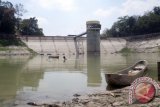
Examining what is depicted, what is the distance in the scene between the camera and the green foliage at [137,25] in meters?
112

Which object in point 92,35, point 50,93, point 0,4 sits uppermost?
point 0,4

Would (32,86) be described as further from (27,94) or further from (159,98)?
(159,98)

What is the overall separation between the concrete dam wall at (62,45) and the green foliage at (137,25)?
27.6 ft

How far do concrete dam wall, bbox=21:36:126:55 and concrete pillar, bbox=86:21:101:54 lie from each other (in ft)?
11.3

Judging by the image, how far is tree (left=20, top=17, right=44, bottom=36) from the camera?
109438 mm

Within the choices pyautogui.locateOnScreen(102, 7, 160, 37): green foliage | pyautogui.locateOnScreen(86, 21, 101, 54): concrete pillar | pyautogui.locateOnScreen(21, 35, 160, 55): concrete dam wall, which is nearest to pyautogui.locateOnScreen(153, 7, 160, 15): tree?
pyautogui.locateOnScreen(102, 7, 160, 37): green foliage

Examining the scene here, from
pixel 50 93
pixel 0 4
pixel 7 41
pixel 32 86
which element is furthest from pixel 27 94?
pixel 0 4

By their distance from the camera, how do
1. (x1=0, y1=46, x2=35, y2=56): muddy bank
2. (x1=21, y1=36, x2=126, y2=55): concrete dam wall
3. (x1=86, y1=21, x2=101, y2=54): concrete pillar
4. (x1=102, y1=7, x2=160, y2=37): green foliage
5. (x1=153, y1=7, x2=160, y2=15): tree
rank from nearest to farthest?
(x1=0, y1=46, x2=35, y2=56): muddy bank < (x1=21, y1=36, x2=126, y2=55): concrete dam wall < (x1=86, y1=21, x2=101, y2=54): concrete pillar < (x1=102, y1=7, x2=160, y2=37): green foliage < (x1=153, y1=7, x2=160, y2=15): tree

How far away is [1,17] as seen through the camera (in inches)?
3755

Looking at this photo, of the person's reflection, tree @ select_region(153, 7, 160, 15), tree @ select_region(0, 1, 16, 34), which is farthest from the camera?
tree @ select_region(153, 7, 160, 15)

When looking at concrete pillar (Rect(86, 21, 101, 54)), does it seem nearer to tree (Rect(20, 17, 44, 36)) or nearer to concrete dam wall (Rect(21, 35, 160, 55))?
concrete dam wall (Rect(21, 35, 160, 55))

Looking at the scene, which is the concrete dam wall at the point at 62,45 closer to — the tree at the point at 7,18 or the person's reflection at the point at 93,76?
the tree at the point at 7,18

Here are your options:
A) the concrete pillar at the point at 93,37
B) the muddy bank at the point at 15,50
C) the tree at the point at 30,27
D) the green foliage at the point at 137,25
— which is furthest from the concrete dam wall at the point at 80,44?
the tree at the point at 30,27

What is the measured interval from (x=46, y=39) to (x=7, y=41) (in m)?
13.3
